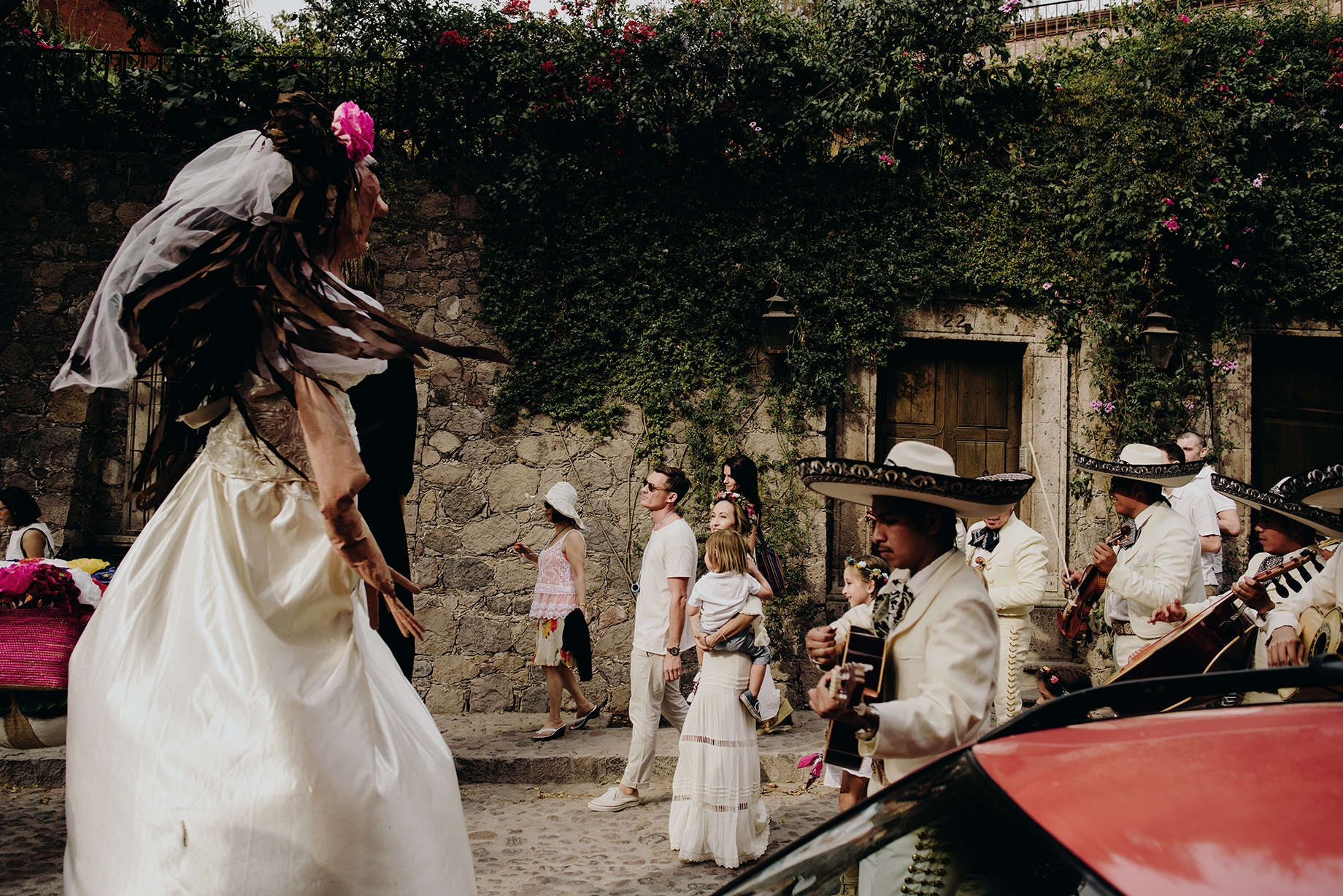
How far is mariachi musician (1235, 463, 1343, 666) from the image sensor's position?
4.27 metres

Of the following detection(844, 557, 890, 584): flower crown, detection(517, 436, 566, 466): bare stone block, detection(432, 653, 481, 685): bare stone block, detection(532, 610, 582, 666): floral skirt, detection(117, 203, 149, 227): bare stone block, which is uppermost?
detection(117, 203, 149, 227): bare stone block

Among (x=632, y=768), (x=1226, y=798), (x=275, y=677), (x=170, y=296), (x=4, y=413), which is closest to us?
(x=1226, y=798)

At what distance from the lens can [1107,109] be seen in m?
8.91

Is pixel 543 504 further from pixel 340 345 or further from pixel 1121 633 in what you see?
pixel 340 345

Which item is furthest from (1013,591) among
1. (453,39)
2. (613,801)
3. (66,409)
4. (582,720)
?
(66,409)

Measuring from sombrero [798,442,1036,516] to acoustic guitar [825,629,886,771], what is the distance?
45 centimetres

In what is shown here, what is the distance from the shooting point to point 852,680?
2.46m

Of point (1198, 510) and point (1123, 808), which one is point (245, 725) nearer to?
point (1123, 808)

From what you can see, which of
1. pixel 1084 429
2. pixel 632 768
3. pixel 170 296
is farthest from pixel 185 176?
pixel 1084 429

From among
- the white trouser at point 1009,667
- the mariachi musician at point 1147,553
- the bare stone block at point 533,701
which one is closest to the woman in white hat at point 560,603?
the bare stone block at point 533,701

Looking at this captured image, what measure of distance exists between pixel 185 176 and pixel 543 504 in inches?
223

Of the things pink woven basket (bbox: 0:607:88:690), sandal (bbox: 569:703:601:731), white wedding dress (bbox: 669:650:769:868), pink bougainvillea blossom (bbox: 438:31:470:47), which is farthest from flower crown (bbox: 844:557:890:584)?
pink bougainvillea blossom (bbox: 438:31:470:47)

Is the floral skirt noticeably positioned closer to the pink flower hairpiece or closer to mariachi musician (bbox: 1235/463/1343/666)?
mariachi musician (bbox: 1235/463/1343/666)

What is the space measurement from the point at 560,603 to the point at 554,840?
2.33m
